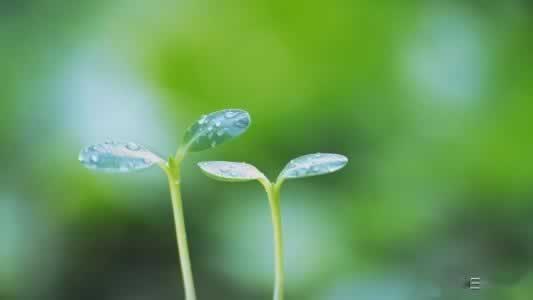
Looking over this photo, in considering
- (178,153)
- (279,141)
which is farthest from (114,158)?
(279,141)

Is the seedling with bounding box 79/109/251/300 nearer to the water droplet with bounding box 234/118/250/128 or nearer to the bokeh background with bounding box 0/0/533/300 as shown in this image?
the water droplet with bounding box 234/118/250/128

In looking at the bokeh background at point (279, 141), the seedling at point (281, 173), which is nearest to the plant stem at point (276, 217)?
the seedling at point (281, 173)

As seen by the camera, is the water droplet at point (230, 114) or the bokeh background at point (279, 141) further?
the bokeh background at point (279, 141)

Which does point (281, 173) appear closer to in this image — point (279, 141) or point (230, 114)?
point (230, 114)

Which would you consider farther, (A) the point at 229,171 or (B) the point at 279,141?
(B) the point at 279,141

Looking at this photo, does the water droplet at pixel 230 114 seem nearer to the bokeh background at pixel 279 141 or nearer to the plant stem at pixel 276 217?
the plant stem at pixel 276 217

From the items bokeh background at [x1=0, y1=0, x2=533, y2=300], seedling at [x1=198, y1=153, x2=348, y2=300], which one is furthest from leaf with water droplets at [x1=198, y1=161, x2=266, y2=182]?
bokeh background at [x1=0, y1=0, x2=533, y2=300]

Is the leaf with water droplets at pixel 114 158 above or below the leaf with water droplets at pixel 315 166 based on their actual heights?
above
